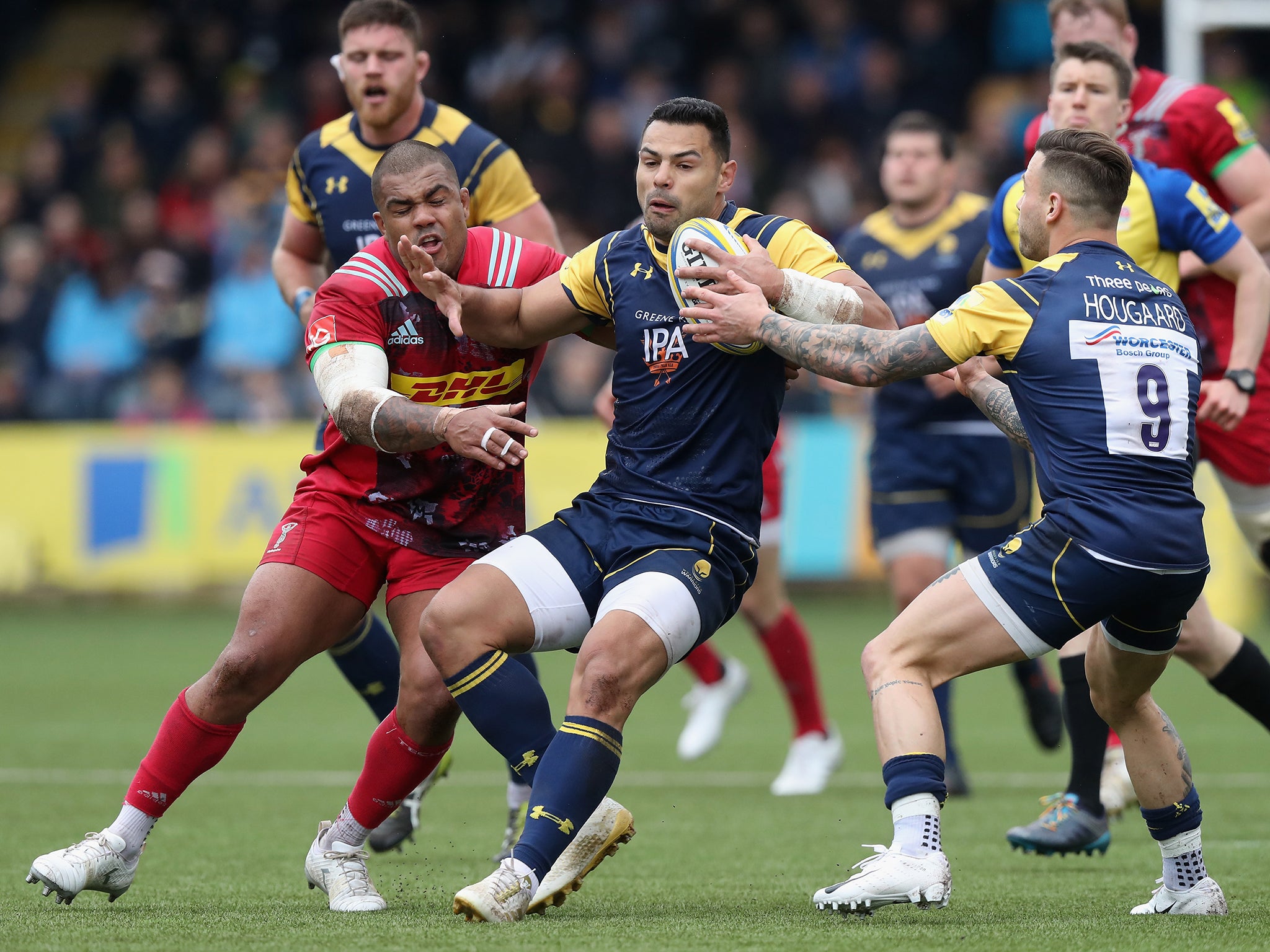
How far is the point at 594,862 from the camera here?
476 centimetres

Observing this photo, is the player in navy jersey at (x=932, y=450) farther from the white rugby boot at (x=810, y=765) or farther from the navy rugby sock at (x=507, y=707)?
the navy rugby sock at (x=507, y=707)

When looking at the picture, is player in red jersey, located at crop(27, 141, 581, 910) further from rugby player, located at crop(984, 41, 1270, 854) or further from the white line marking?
the white line marking

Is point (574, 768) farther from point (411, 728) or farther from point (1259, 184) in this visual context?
point (1259, 184)

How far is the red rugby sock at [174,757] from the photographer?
5.13 m

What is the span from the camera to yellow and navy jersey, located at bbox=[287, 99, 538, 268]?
6.50 metres

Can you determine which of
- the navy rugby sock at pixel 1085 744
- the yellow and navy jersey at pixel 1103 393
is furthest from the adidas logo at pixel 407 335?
the navy rugby sock at pixel 1085 744

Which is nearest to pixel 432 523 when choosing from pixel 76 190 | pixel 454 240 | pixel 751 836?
pixel 454 240

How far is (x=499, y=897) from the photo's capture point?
4.46 metres

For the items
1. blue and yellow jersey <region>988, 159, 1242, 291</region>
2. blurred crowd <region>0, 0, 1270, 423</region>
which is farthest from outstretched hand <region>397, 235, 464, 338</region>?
blurred crowd <region>0, 0, 1270, 423</region>

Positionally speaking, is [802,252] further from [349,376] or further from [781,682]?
[781,682]

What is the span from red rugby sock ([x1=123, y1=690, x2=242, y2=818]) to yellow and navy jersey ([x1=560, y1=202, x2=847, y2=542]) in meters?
1.39

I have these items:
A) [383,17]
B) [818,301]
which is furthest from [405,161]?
[383,17]

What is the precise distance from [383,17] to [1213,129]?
3144mm

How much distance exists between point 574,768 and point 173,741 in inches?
52.5
